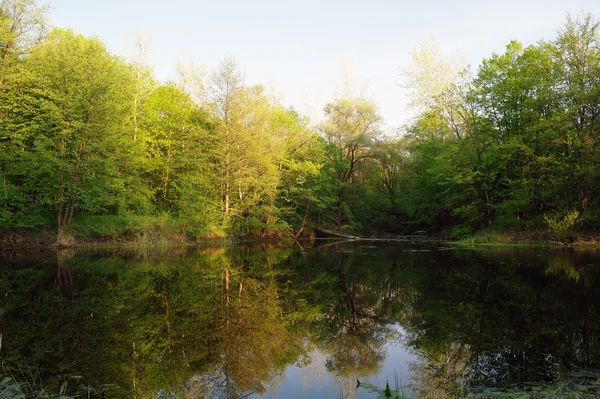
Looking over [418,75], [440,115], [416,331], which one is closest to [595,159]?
[440,115]

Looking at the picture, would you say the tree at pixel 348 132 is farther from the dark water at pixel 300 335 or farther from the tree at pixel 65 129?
the dark water at pixel 300 335

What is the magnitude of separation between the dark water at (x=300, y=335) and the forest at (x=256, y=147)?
13.1 meters

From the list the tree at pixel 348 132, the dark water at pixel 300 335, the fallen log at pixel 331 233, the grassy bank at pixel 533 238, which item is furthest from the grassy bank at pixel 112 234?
the grassy bank at pixel 533 238

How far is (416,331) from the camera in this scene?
6547 mm

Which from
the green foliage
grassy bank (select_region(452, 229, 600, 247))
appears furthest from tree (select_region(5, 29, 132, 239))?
the green foliage

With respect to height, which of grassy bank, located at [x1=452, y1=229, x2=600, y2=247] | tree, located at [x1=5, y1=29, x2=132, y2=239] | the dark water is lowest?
the dark water

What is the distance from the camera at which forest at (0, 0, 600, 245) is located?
22.4 metres

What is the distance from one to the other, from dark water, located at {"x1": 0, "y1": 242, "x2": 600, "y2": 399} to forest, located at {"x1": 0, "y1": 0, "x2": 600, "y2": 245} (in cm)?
1314

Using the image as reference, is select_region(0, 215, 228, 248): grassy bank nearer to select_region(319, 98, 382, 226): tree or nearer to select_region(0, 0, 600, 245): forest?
select_region(0, 0, 600, 245): forest

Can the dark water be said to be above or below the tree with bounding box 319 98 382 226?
below

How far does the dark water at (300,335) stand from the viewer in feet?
14.2

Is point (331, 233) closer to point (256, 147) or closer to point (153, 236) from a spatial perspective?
point (256, 147)

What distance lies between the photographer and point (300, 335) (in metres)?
6.29

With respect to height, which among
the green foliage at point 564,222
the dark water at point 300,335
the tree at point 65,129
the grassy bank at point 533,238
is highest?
the tree at point 65,129
